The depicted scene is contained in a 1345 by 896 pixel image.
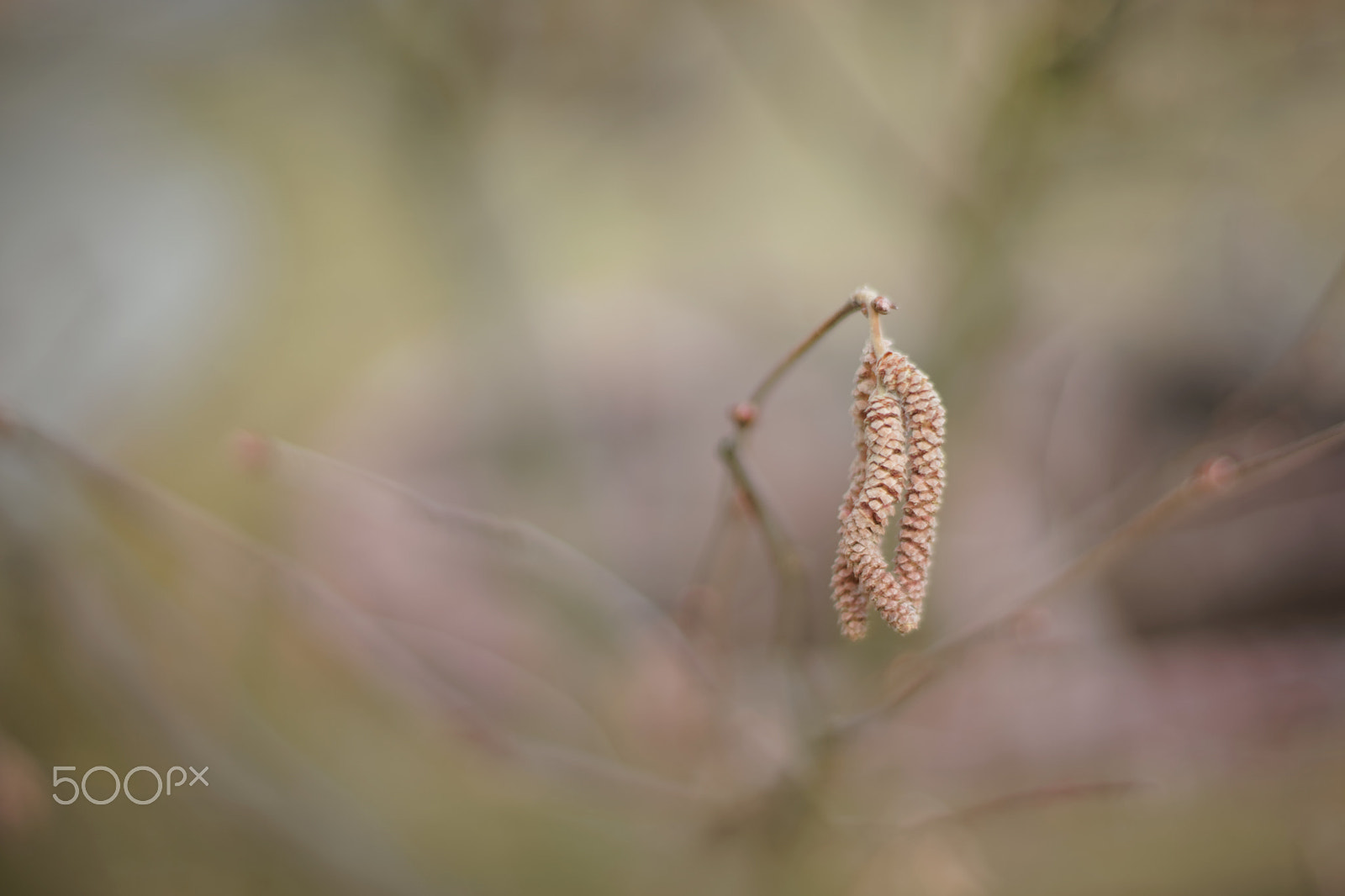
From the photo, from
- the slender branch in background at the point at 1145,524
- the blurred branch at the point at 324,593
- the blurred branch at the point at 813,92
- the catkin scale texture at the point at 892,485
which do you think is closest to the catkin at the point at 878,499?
the catkin scale texture at the point at 892,485

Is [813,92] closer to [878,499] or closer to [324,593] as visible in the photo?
[324,593]

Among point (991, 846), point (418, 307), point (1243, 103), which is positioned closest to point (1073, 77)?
point (1243, 103)

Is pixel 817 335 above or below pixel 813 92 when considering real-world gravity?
below

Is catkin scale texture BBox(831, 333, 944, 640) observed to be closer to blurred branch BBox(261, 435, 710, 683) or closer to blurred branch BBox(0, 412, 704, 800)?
blurred branch BBox(261, 435, 710, 683)

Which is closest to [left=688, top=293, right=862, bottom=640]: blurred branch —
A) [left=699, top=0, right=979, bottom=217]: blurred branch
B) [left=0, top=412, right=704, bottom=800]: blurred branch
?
[left=0, top=412, right=704, bottom=800]: blurred branch

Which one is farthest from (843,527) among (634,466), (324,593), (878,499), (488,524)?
(634,466)
